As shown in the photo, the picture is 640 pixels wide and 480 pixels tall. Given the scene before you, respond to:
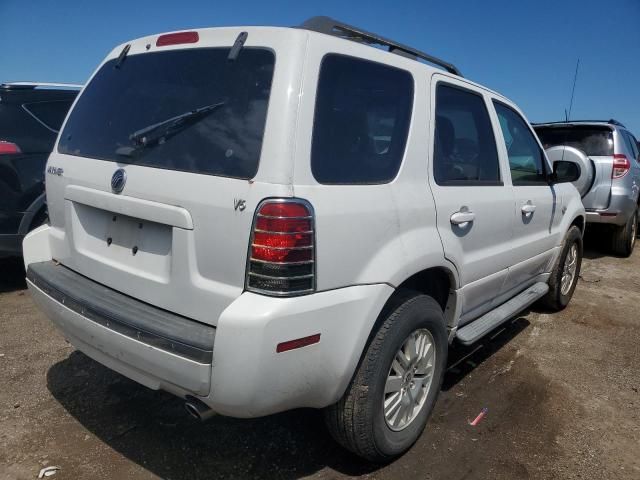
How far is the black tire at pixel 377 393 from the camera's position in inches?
83.9

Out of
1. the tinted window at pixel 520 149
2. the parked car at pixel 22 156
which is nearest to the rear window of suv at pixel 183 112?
the tinted window at pixel 520 149

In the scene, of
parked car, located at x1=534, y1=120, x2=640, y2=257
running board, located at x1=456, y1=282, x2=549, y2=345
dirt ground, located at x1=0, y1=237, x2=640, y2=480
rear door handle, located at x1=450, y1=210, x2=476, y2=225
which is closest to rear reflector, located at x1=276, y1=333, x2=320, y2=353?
dirt ground, located at x1=0, y1=237, x2=640, y2=480

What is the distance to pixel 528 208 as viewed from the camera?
135 inches

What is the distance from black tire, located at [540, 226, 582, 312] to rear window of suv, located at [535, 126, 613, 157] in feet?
8.17

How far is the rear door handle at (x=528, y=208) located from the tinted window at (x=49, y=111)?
4144 millimetres

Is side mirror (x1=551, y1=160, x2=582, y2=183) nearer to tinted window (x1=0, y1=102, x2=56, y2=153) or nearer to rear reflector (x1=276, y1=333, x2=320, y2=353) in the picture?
rear reflector (x1=276, y1=333, x2=320, y2=353)

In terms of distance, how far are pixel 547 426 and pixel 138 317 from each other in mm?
2306

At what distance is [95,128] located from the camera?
8.07 ft

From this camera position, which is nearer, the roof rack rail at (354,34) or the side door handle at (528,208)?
the roof rack rail at (354,34)

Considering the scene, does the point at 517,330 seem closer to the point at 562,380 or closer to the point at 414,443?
the point at 562,380

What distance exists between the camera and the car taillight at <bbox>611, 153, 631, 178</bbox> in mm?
6477

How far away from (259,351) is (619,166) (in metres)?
6.43

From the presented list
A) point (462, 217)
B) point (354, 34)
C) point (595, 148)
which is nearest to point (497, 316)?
point (462, 217)

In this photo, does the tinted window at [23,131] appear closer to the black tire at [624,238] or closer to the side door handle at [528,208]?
the side door handle at [528,208]
